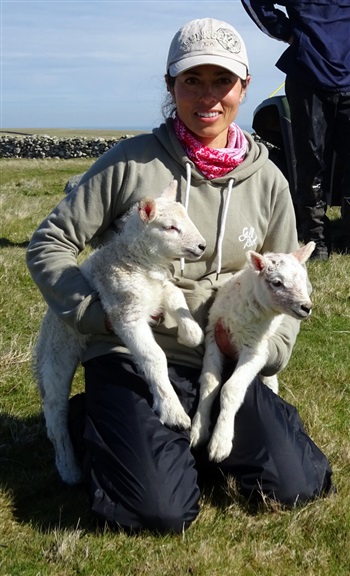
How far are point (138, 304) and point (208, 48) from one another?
A: 1.40 m

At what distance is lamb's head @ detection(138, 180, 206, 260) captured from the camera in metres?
3.85

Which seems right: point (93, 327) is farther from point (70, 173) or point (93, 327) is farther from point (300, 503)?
point (70, 173)

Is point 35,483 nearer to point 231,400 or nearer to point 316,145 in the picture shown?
point 231,400

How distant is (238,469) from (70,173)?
18.7 metres

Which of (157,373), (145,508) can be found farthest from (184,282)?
(145,508)

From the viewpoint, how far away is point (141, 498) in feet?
12.0

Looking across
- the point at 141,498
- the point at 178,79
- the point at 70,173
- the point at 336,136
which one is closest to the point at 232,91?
the point at 178,79

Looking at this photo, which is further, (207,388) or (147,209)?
(207,388)

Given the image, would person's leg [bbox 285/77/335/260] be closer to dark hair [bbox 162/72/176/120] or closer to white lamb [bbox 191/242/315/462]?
dark hair [bbox 162/72/176/120]

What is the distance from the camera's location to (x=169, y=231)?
12.8 ft

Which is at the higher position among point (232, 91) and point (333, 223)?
point (232, 91)

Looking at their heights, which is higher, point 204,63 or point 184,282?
point 204,63

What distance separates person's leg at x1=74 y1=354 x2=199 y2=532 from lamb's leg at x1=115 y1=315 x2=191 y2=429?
10 centimetres

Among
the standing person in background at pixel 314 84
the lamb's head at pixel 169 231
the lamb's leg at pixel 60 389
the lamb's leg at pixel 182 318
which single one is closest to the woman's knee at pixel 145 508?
the lamb's leg at pixel 60 389
